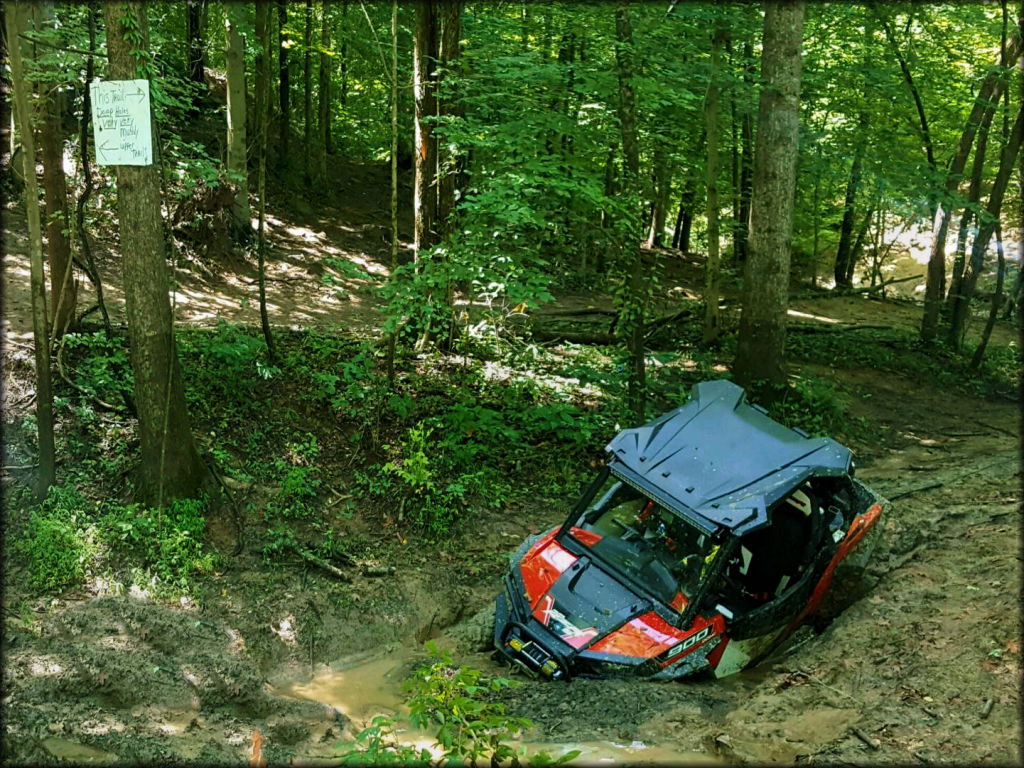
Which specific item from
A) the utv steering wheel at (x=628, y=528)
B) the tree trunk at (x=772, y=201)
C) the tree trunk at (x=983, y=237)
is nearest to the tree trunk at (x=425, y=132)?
the tree trunk at (x=772, y=201)

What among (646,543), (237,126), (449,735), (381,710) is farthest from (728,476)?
(237,126)

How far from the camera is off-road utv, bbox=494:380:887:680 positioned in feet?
18.8

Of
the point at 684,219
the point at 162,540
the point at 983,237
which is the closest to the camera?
the point at 162,540

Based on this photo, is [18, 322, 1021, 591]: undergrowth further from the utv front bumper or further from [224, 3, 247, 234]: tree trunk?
[224, 3, 247, 234]: tree trunk

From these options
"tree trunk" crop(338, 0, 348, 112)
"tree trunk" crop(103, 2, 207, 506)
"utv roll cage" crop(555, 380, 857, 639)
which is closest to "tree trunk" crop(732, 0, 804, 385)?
"utv roll cage" crop(555, 380, 857, 639)

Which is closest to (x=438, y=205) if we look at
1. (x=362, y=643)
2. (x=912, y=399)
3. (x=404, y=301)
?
(x=404, y=301)

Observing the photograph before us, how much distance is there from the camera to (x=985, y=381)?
16.4m

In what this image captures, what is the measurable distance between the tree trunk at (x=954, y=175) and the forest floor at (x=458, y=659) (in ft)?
29.3

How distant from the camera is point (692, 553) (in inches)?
256

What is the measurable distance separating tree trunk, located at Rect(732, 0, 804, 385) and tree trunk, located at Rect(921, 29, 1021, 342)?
13.9ft

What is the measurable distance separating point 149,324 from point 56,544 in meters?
2.05

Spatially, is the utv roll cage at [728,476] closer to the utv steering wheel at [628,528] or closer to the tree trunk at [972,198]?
the utv steering wheel at [628,528]

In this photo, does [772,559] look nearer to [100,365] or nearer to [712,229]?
[100,365]

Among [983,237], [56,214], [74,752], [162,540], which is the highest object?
[56,214]
